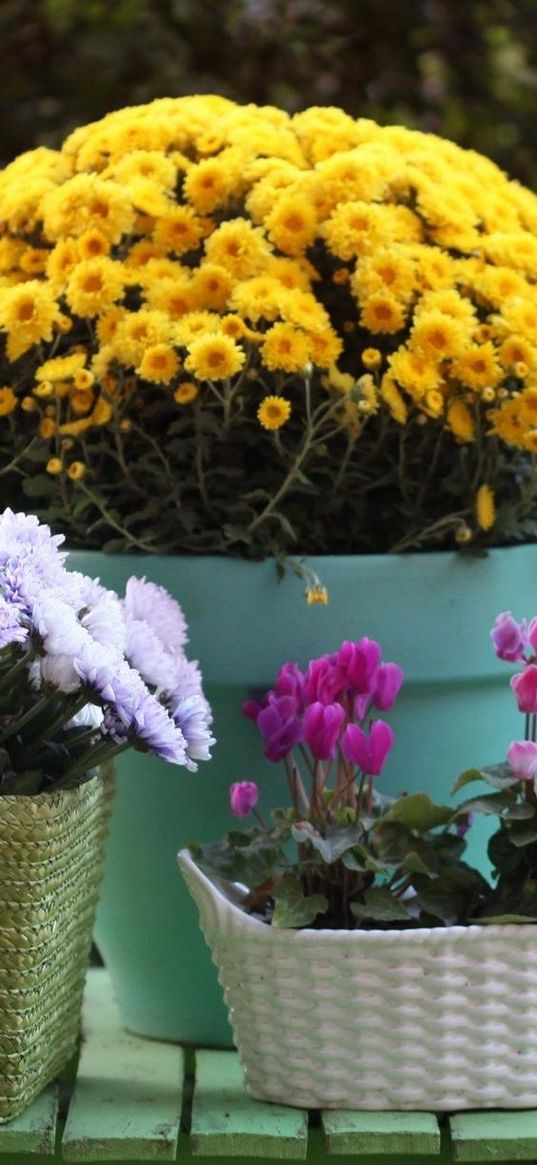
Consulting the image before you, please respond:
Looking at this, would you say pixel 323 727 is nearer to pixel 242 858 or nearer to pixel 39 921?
pixel 242 858

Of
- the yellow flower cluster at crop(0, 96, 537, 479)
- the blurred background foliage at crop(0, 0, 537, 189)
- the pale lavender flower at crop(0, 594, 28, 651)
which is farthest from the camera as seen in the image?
the blurred background foliage at crop(0, 0, 537, 189)

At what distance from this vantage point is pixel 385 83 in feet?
8.87

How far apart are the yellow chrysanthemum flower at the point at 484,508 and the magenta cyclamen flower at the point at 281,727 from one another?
0.85 ft

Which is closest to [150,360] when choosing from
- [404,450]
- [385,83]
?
[404,450]

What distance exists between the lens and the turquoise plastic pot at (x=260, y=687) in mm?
1375

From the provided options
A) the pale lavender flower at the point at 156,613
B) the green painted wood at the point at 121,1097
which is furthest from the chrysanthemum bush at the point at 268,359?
the green painted wood at the point at 121,1097

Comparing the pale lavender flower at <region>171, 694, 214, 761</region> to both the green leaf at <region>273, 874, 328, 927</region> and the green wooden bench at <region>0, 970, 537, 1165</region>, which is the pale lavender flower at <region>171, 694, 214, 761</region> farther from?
the green wooden bench at <region>0, 970, 537, 1165</region>

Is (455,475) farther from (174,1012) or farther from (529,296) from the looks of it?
(174,1012)

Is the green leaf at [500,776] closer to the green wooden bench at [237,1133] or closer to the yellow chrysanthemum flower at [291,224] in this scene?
the green wooden bench at [237,1133]

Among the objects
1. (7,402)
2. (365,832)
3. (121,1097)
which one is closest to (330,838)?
(365,832)

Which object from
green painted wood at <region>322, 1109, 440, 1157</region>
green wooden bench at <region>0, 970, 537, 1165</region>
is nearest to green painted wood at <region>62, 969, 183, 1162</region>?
green wooden bench at <region>0, 970, 537, 1165</region>

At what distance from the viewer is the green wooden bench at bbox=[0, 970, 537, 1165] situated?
114 centimetres

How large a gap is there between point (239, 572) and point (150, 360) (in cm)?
19

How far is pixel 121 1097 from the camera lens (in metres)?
1.26
